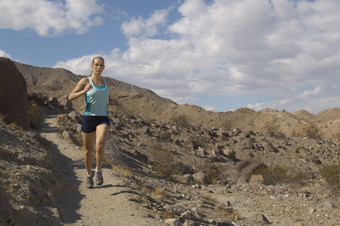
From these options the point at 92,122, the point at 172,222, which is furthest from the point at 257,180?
the point at 92,122

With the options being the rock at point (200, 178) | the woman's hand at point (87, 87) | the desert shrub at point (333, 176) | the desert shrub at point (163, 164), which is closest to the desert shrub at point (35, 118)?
the desert shrub at point (163, 164)

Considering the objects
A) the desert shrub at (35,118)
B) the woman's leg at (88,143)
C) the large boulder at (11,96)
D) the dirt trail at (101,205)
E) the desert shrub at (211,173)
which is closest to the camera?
the dirt trail at (101,205)

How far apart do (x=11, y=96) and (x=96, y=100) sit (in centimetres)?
698

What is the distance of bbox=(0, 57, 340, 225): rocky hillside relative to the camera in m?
4.89

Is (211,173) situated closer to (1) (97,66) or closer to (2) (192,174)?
(2) (192,174)

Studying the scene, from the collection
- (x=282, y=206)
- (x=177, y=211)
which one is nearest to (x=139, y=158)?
(x=282, y=206)

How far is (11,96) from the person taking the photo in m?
10.3

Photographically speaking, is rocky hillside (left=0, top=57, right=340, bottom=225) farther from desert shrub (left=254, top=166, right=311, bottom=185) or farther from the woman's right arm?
the woman's right arm

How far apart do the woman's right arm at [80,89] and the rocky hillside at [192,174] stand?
1.44 m

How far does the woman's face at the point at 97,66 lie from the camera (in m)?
4.84

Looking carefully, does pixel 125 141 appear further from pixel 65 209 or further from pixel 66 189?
pixel 65 209

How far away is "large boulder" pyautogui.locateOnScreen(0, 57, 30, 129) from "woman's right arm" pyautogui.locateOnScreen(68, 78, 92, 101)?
19.9ft

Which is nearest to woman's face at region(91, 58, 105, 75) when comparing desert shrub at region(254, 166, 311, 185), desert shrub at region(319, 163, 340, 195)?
desert shrub at region(319, 163, 340, 195)

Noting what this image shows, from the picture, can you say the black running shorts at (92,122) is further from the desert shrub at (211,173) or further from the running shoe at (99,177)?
the desert shrub at (211,173)
